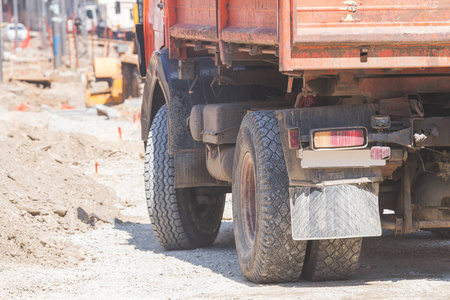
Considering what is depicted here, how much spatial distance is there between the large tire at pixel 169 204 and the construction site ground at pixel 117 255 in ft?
0.44

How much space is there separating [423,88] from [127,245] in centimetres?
395

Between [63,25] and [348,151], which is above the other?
[348,151]

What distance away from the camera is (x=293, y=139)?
6.07 meters

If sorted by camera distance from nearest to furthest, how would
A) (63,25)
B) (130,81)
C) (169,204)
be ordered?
(169,204) < (130,81) < (63,25)

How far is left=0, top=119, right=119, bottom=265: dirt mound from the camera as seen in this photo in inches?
321

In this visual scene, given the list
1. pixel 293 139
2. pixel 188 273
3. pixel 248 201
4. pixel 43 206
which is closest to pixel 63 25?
pixel 43 206

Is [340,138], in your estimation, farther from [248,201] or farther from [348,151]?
[248,201]

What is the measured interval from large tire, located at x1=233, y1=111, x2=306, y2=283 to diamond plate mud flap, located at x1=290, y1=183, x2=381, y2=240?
29 centimetres

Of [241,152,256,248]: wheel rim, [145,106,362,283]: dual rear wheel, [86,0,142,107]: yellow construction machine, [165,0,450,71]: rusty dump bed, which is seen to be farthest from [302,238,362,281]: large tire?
[86,0,142,107]: yellow construction machine

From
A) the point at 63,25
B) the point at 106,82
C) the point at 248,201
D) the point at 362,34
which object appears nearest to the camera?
the point at 362,34

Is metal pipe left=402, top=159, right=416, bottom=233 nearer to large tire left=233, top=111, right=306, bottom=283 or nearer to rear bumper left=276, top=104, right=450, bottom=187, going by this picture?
rear bumper left=276, top=104, right=450, bottom=187

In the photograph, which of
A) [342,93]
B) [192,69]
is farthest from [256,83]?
[342,93]

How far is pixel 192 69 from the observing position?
27.3ft

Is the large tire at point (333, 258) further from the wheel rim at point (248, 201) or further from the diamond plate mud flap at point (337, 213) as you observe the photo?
the wheel rim at point (248, 201)
